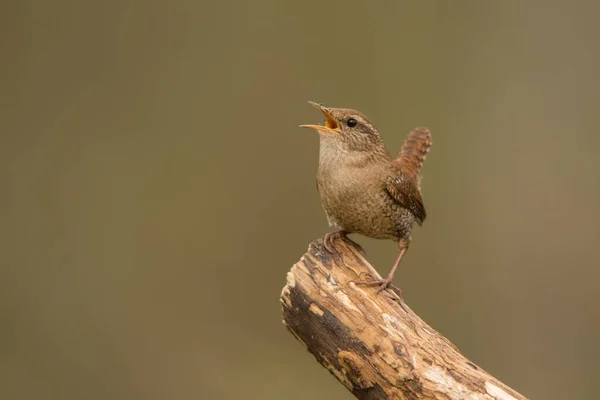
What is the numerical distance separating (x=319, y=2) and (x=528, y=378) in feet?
10.7

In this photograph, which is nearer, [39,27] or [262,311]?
[39,27]

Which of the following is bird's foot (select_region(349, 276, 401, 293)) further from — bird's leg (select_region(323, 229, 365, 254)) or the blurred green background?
the blurred green background

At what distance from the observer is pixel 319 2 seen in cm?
530

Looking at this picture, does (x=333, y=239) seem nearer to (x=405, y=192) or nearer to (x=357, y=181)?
(x=357, y=181)

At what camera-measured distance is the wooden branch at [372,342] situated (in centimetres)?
254

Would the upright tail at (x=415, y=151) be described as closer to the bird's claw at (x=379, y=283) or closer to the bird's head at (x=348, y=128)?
A: the bird's head at (x=348, y=128)

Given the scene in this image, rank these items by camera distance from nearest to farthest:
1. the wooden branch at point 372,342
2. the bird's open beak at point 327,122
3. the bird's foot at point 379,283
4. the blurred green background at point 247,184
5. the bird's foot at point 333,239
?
the wooden branch at point 372,342
the bird's foot at point 379,283
the bird's foot at point 333,239
the bird's open beak at point 327,122
the blurred green background at point 247,184

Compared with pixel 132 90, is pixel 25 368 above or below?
below

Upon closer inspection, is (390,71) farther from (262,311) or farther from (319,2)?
(262,311)

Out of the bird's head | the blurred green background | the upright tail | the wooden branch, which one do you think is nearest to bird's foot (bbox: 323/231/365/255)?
the wooden branch

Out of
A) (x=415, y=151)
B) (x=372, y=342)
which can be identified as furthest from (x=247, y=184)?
(x=372, y=342)

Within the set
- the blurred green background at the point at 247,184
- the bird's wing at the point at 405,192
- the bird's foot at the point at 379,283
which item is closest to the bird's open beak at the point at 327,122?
the bird's wing at the point at 405,192

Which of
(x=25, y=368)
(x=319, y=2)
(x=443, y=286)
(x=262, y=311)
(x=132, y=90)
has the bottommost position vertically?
(x=25, y=368)

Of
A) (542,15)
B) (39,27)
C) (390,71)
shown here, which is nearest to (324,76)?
(390,71)
